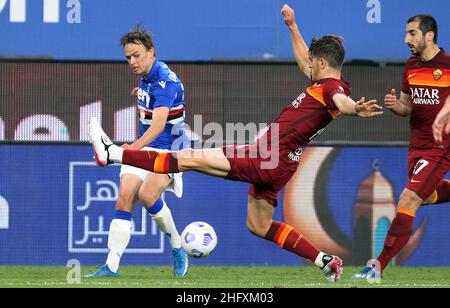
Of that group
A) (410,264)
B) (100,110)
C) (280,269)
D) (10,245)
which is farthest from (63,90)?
(410,264)

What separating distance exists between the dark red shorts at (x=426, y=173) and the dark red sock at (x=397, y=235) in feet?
0.72

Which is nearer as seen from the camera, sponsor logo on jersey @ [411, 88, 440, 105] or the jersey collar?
sponsor logo on jersey @ [411, 88, 440, 105]

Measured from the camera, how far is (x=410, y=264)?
43.8ft

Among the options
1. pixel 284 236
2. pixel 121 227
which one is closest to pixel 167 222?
pixel 121 227

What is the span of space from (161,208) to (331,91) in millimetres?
2519

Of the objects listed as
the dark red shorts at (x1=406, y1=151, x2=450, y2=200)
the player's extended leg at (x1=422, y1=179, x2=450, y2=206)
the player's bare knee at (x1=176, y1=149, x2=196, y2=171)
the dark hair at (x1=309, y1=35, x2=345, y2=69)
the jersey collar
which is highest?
the dark hair at (x1=309, y1=35, x2=345, y2=69)

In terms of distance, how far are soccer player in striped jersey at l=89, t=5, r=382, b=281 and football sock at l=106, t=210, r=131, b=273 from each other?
142 centimetres

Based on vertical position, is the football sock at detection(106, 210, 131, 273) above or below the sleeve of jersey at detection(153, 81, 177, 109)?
below

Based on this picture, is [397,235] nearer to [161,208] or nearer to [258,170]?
[258,170]

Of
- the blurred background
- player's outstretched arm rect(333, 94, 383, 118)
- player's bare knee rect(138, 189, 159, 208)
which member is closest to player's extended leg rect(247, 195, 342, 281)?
player's outstretched arm rect(333, 94, 383, 118)

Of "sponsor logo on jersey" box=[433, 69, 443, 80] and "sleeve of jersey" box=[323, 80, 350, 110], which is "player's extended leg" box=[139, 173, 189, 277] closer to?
"sleeve of jersey" box=[323, 80, 350, 110]

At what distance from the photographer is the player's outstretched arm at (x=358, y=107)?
883 centimetres

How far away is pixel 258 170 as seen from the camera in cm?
945

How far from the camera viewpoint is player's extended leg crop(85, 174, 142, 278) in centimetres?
1066
